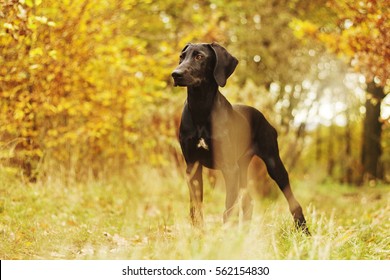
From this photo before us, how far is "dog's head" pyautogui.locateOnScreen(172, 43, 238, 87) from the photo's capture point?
176 inches

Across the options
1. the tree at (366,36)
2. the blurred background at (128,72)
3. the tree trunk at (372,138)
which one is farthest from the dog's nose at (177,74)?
the tree trunk at (372,138)

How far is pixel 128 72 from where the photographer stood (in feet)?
27.7

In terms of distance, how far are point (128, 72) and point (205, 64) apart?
4.01 m

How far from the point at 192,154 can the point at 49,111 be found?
3657mm

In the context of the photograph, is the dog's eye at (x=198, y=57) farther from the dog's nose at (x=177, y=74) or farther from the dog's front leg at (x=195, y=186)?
the dog's front leg at (x=195, y=186)

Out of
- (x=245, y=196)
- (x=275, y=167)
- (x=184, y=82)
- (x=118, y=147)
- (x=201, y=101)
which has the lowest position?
(x=118, y=147)

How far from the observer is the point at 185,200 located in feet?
26.1

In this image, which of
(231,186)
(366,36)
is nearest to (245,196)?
(231,186)

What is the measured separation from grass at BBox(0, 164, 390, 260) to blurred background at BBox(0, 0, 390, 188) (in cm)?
48

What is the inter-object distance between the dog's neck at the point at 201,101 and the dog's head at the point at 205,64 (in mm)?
87

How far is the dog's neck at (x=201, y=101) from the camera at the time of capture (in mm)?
4672

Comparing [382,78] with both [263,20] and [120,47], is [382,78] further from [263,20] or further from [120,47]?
[263,20]

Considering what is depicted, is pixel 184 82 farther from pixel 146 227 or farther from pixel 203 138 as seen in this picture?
pixel 146 227
